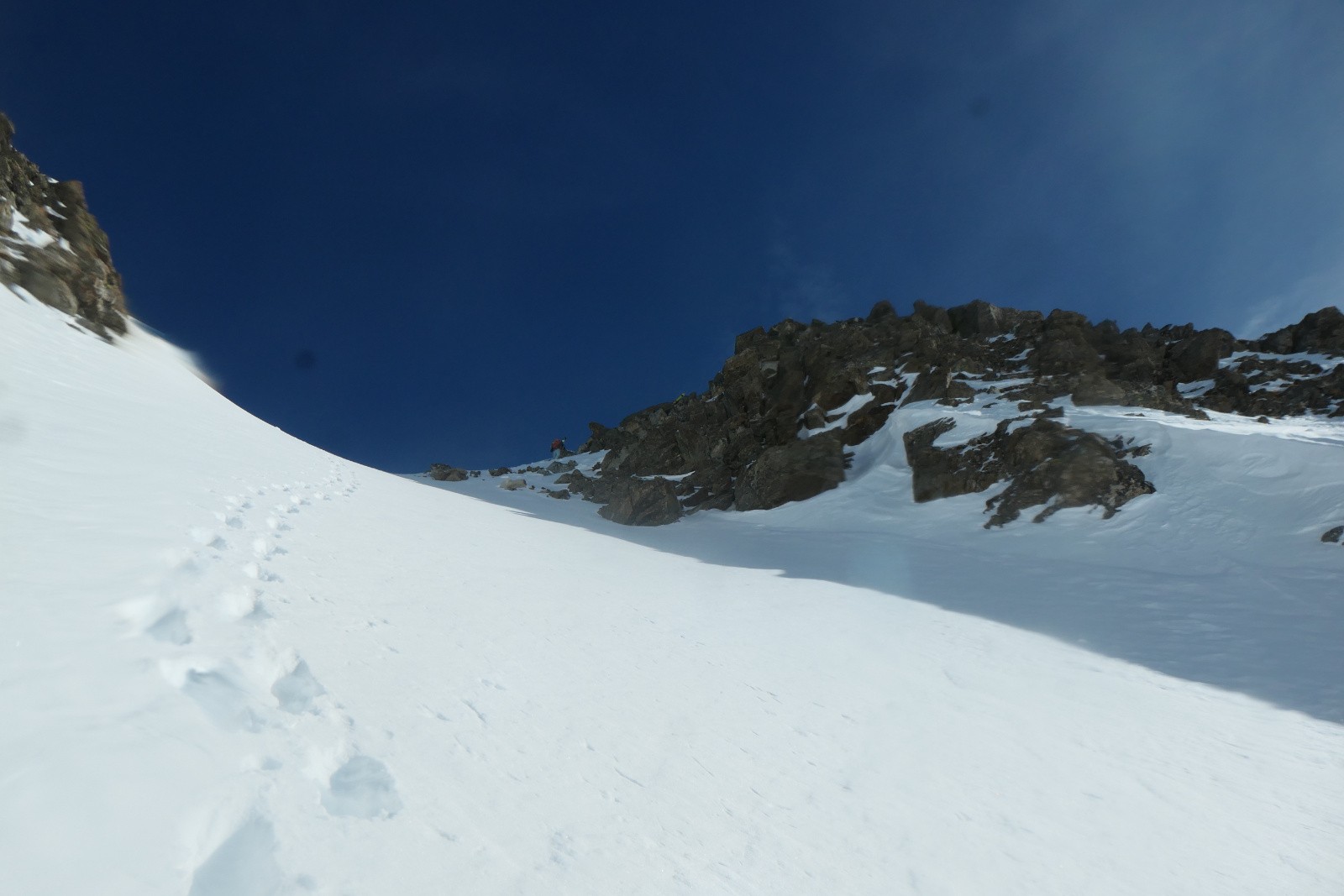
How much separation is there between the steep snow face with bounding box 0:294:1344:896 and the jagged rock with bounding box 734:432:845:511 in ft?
51.5

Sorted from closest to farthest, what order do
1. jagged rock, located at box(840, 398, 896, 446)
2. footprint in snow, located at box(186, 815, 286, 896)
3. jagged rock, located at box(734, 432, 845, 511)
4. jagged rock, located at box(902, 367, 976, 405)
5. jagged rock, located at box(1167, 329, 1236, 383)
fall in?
footprint in snow, located at box(186, 815, 286, 896)
jagged rock, located at box(734, 432, 845, 511)
jagged rock, located at box(902, 367, 976, 405)
jagged rock, located at box(840, 398, 896, 446)
jagged rock, located at box(1167, 329, 1236, 383)

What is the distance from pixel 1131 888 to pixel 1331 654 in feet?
22.6

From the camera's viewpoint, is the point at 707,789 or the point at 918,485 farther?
the point at 918,485

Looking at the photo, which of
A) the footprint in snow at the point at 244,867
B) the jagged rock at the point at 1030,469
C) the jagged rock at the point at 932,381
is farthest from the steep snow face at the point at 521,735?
the jagged rock at the point at 932,381

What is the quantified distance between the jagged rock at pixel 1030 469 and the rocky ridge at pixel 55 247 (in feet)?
97.6

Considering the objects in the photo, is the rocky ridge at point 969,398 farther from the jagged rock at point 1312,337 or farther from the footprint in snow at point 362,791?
the footprint in snow at point 362,791

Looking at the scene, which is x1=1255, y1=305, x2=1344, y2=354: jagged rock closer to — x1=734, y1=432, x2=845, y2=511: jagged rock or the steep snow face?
x1=734, y1=432, x2=845, y2=511: jagged rock

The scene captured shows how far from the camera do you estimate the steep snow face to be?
1931mm

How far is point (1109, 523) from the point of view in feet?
43.9

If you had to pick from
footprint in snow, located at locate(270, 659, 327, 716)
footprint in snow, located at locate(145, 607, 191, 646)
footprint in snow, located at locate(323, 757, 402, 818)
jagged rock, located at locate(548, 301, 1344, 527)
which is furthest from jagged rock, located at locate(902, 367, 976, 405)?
footprint in snow, located at locate(145, 607, 191, 646)

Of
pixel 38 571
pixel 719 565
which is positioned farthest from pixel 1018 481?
pixel 38 571

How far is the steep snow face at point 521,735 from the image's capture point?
76.0 inches

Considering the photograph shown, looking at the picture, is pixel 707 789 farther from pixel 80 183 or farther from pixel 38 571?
pixel 80 183

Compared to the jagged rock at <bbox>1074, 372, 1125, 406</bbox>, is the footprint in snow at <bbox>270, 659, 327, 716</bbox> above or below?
below
